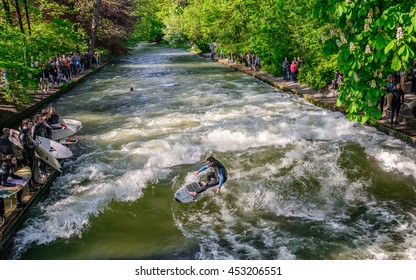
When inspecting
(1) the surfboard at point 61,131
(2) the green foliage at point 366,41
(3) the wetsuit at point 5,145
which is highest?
(2) the green foliage at point 366,41

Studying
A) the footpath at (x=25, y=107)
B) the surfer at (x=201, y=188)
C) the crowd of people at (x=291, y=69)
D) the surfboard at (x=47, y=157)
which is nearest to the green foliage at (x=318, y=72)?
the crowd of people at (x=291, y=69)

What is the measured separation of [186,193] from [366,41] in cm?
564

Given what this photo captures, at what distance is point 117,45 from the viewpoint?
48.7 meters

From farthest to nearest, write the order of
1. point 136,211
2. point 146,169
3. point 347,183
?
point 146,169
point 347,183
point 136,211

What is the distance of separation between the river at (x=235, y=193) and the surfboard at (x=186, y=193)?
0.22m

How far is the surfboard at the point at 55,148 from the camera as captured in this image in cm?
1223

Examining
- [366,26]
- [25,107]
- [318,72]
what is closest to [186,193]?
[366,26]

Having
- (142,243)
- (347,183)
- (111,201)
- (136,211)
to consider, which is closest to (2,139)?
(111,201)

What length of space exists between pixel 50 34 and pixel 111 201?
842 inches

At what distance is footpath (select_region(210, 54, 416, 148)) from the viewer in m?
14.1

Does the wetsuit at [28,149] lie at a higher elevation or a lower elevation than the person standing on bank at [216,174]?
higher

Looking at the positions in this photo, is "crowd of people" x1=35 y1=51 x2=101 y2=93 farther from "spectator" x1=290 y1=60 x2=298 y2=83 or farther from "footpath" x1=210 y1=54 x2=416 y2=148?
"spectator" x1=290 y1=60 x2=298 y2=83

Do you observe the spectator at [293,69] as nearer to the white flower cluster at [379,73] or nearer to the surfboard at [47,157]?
A: the white flower cluster at [379,73]

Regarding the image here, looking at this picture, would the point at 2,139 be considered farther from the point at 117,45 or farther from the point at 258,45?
the point at 117,45
